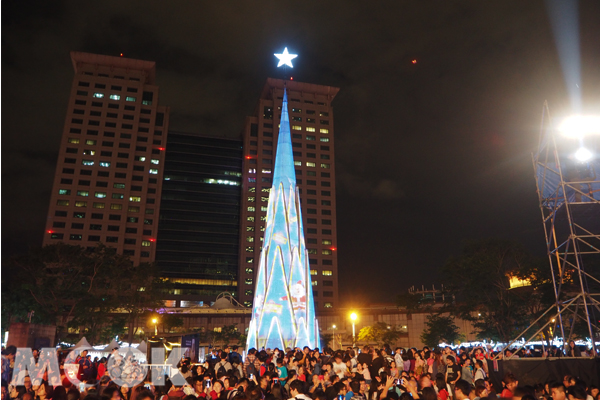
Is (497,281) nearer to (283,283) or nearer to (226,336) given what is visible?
(283,283)

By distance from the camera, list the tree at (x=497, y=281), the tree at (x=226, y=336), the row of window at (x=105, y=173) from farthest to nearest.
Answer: the row of window at (x=105, y=173), the tree at (x=226, y=336), the tree at (x=497, y=281)

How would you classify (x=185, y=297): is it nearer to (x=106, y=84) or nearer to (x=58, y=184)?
(x=58, y=184)

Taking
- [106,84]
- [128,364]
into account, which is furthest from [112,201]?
[128,364]

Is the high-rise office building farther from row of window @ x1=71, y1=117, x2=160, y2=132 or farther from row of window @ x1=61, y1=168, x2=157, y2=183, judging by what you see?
row of window @ x1=71, y1=117, x2=160, y2=132

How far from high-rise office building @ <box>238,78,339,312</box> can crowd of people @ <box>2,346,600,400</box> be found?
7533 centimetres

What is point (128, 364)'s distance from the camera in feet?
37.2

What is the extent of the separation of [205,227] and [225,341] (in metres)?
41.8

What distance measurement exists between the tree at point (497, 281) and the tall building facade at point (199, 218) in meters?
62.6

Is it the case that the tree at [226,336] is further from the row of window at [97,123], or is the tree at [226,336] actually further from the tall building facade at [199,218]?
the row of window at [97,123]

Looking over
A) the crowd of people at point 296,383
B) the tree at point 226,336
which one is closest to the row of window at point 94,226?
the tree at point 226,336

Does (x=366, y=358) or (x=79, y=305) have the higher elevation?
(x=79, y=305)

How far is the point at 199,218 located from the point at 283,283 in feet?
240

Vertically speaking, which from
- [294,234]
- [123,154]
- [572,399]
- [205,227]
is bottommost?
[572,399]

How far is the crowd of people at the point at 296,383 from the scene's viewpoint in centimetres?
753
